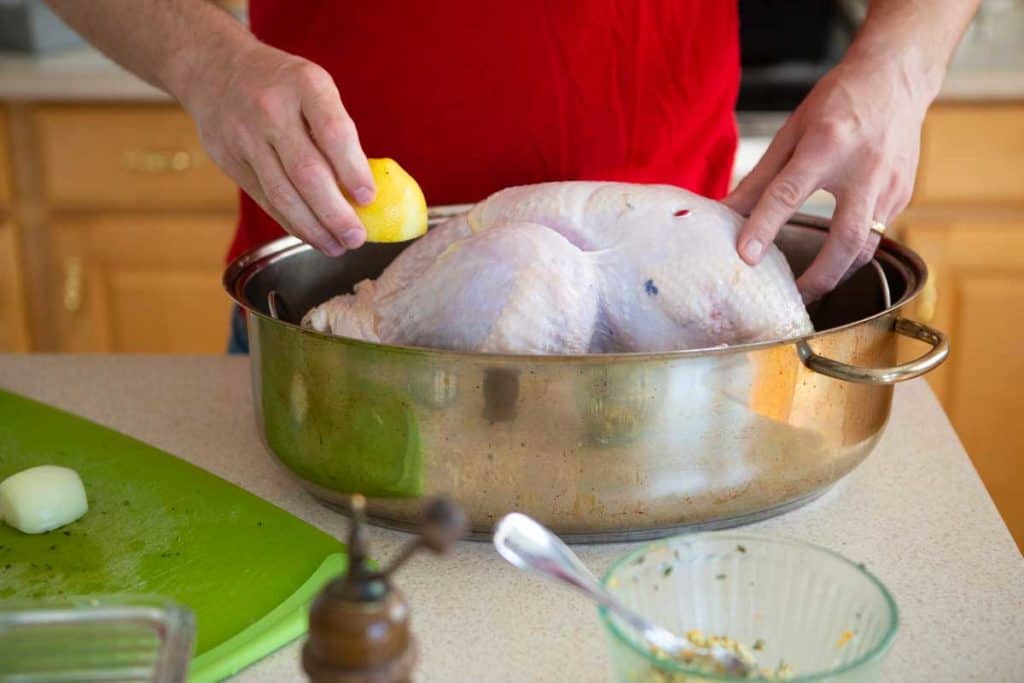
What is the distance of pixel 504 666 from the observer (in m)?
0.79

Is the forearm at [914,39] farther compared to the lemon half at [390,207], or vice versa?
the forearm at [914,39]

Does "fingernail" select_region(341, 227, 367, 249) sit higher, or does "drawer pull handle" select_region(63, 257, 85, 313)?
"fingernail" select_region(341, 227, 367, 249)

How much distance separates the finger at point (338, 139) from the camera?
94 cm

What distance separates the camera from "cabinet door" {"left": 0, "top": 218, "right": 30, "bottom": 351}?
238 cm

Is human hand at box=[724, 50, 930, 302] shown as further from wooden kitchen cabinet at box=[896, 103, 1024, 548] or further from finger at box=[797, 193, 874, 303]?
wooden kitchen cabinet at box=[896, 103, 1024, 548]

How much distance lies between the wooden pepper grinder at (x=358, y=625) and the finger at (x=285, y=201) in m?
0.50

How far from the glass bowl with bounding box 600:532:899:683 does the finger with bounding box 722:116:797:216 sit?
44 centimetres

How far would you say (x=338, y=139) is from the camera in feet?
3.06

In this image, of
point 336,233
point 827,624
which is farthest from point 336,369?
point 827,624

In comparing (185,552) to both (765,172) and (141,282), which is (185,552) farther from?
(141,282)

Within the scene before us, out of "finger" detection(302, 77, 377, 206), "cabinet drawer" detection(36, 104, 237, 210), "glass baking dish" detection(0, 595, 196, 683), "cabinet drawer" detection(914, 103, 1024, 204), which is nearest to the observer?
"glass baking dish" detection(0, 595, 196, 683)

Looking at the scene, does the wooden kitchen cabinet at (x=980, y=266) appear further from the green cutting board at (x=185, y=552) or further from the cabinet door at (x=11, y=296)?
the cabinet door at (x=11, y=296)

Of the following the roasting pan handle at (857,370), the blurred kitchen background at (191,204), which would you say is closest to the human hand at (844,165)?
the roasting pan handle at (857,370)

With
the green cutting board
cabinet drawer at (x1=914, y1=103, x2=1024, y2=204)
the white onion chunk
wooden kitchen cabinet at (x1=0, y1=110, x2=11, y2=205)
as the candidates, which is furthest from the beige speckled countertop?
wooden kitchen cabinet at (x1=0, y1=110, x2=11, y2=205)
